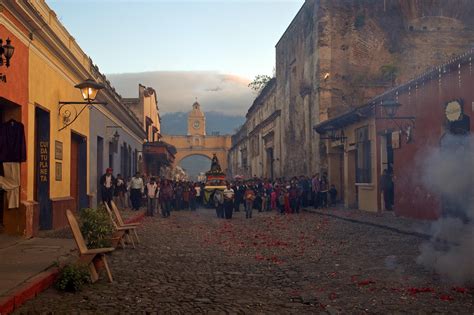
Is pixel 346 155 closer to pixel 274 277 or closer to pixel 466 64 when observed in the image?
pixel 466 64

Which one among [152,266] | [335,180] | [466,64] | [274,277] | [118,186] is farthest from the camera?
[335,180]

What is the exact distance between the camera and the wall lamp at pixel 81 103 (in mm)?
13398

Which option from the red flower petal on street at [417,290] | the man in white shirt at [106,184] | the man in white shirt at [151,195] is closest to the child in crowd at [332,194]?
the man in white shirt at [151,195]

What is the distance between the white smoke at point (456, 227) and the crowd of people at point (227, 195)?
38.2ft

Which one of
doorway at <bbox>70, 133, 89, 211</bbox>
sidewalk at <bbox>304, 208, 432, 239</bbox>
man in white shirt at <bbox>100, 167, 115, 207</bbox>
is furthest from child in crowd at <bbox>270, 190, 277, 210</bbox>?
doorway at <bbox>70, 133, 89, 211</bbox>

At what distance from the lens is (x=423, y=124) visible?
611 inches

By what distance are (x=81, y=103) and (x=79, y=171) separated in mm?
4606

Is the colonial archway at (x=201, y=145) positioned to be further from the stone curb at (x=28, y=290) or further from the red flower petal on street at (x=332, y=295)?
the red flower petal on street at (x=332, y=295)

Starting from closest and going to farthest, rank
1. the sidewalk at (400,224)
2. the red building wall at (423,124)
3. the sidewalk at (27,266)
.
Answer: the sidewalk at (27,266) < the sidewalk at (400,224) < the red building wall at (423,124)

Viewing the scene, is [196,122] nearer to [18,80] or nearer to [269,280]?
[18,80]

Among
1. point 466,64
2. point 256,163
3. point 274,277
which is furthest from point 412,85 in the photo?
point 256,163

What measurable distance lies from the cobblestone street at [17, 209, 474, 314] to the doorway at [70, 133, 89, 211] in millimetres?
5711

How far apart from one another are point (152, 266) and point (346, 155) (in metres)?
16.2

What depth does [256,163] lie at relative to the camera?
2015 inches
